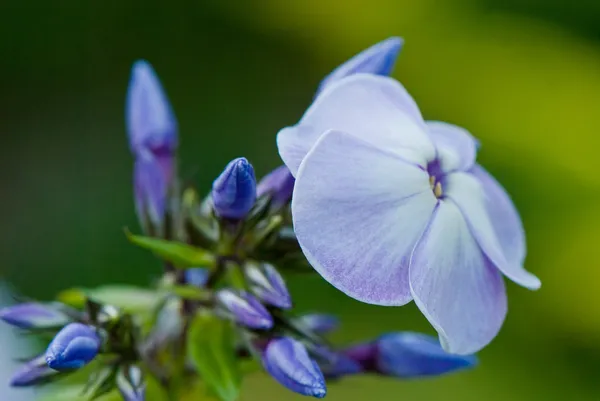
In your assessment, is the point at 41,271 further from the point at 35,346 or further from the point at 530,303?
the point at 530,303

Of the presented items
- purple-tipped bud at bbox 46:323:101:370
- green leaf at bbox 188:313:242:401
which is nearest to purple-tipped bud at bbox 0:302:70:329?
purple-tipped bud at bbox 46:323:101:370

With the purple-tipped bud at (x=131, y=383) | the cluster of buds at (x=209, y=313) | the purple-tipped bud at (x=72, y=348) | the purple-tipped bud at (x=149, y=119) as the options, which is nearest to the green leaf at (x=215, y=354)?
the cluster of buds at (x=209, y=313)

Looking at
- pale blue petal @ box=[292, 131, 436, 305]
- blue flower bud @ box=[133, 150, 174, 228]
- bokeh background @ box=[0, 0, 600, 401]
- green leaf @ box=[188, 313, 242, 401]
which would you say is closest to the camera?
pale blue petal @ box=[292, 131, 436, 305]

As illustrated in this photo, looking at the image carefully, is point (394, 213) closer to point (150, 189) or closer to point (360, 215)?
point (360, 215)

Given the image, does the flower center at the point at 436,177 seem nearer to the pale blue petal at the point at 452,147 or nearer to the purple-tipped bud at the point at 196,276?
the pale blue petal at the point at 452,147

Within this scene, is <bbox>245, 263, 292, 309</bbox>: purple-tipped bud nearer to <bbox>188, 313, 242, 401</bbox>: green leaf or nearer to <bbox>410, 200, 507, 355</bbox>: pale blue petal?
<bbox>188, 313, 242, 401</bbox>: green leaf

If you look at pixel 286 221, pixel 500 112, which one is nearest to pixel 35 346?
pixel 286 221
